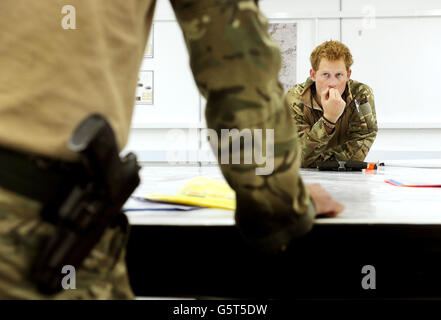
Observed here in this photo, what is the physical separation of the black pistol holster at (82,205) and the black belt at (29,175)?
11 mm

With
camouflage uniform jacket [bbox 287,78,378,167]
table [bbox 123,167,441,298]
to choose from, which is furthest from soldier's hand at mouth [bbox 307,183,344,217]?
camouflage uniform jacket [bbox 287,78,378,167]

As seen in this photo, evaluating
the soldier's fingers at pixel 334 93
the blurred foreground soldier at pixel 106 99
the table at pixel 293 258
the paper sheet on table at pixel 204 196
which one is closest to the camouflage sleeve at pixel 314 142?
the soldier's fingers at pixel 334 93

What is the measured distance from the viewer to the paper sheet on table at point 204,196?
0.76 m

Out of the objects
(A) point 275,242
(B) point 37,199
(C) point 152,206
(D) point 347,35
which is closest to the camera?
(B) point 37,199

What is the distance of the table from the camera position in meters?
0.63

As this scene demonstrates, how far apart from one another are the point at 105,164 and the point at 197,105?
12.2 ft

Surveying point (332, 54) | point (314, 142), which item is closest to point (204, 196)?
point (314, 142)

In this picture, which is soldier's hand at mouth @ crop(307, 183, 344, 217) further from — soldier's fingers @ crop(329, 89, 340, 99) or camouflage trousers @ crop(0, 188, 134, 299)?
soldier's fingers @ crop(329, 89, 340, 99)

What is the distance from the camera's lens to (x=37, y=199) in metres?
0.37

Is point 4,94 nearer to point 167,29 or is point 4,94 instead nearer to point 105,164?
point 105,164

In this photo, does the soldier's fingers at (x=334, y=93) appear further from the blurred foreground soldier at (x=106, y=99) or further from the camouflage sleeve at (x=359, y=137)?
the blurred foreground soldier at (x=106, y=99)

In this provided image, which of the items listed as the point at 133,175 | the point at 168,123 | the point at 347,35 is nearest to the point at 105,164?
the point at 133,175

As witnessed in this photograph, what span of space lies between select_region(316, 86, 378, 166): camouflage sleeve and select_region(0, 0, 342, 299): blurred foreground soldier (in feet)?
5.73

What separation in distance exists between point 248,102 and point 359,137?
1.96m
